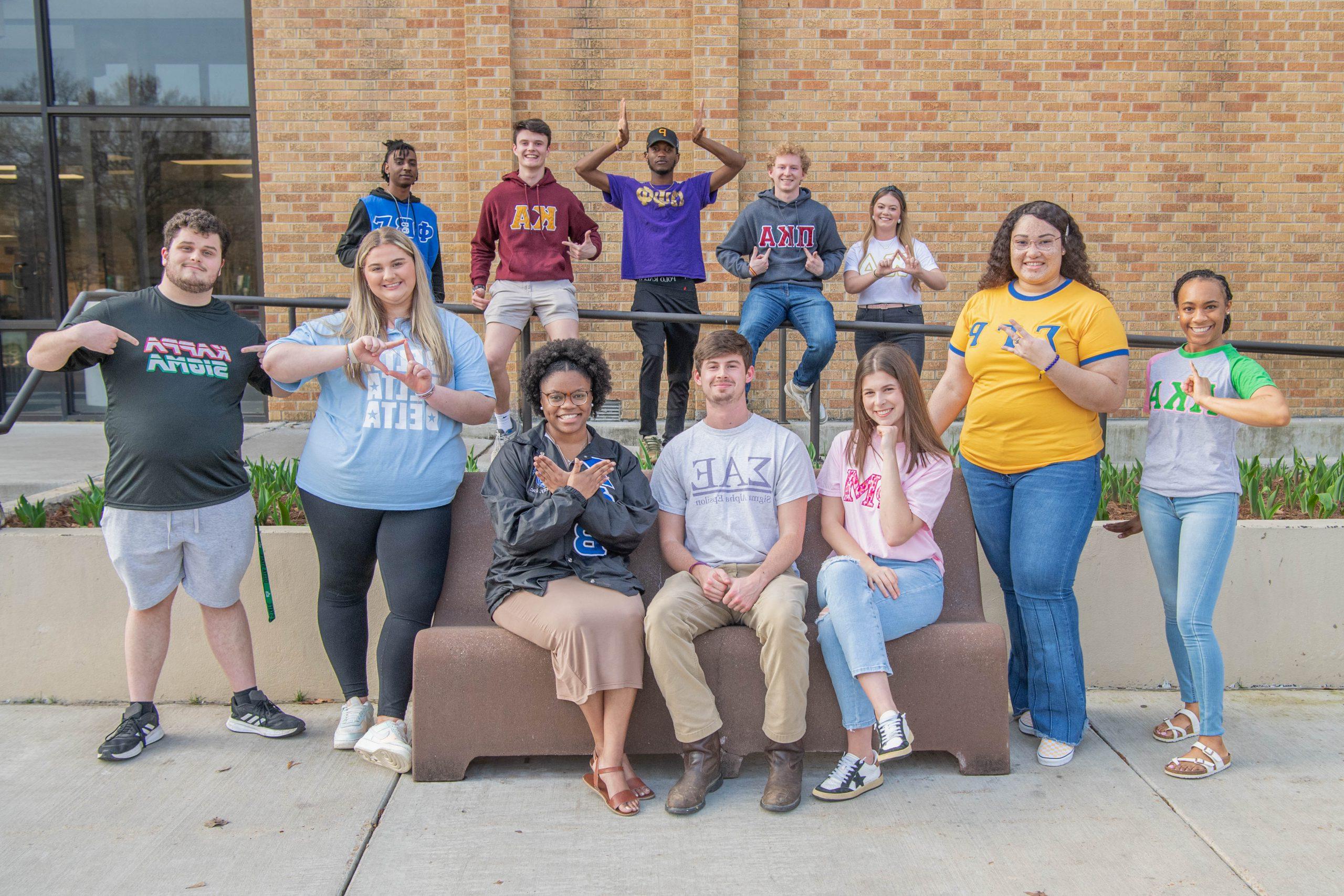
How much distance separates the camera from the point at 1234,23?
7676 millimetres

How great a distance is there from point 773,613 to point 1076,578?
1761 mm

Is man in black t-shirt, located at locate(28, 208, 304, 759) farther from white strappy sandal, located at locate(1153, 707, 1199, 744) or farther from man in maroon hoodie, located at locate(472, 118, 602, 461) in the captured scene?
white strappy sandal, located at locate(1153, 707, 1199, 744)

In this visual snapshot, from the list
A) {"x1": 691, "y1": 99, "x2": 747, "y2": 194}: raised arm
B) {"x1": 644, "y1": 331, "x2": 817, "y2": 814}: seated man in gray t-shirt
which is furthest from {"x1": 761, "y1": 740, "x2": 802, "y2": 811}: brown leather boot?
{"x1": 691, "y1": 99, "x2": 747, "y2": 194}: raised arm

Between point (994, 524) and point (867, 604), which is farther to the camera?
point (994, 524)

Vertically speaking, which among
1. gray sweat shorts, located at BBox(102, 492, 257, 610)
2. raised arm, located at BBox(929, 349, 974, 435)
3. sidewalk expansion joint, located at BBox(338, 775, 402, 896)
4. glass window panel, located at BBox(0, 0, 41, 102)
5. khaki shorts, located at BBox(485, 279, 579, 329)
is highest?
glass window panel, located at BBox(0, 0, 41, 102)

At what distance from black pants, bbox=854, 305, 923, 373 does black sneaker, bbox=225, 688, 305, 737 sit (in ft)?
11.1

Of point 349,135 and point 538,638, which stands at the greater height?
point 349,135

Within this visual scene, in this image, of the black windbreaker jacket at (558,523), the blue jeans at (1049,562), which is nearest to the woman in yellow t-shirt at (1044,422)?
the blue jeans at (1049,562)

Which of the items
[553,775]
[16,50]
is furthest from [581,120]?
[553,775]

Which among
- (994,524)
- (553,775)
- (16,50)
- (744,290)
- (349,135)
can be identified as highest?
(16,50)

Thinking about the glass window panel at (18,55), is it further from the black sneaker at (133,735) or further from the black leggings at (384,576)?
the black leggings at (384,576)

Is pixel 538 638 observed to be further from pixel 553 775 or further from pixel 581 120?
pixel 581 120

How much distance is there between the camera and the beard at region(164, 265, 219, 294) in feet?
11.6

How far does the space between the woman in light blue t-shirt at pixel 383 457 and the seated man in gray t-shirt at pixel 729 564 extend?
805mm
